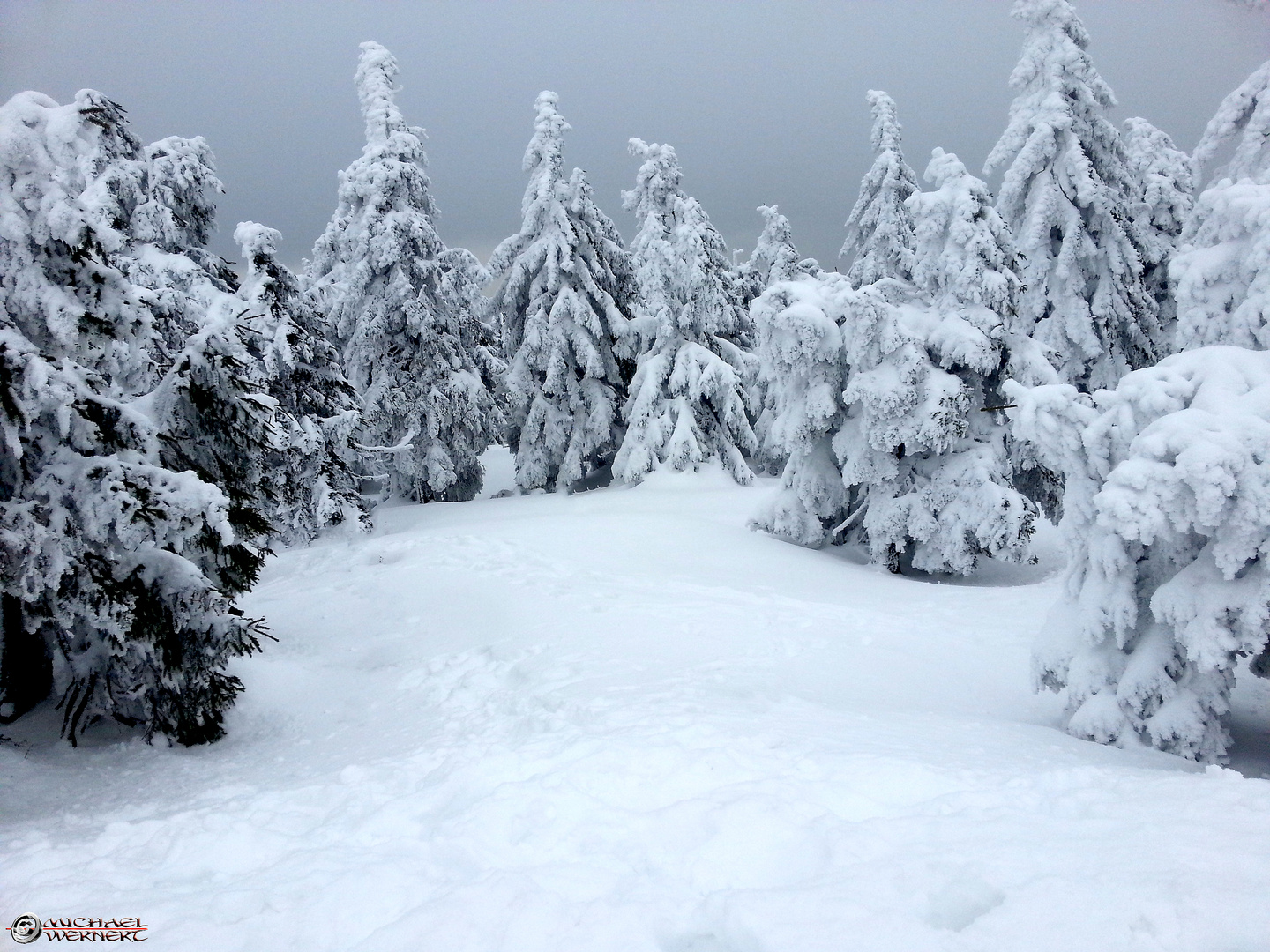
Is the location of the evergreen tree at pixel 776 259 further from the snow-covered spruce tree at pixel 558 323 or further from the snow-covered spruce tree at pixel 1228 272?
the snow-covered spruce tree at pixel 1228 272

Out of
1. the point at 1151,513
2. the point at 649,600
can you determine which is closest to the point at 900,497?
the point at 649,600

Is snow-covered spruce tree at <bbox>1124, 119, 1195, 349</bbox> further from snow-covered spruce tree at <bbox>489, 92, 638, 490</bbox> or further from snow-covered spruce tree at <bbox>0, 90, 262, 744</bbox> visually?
snow-covered spruce tree at <bbox>0, 90, 262, 744</bbox>

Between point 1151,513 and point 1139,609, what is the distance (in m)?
1.38

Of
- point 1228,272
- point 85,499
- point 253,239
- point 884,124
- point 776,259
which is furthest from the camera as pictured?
point 776,259

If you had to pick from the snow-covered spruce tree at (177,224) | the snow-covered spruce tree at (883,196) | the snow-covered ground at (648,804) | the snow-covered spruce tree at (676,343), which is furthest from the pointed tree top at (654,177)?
the snow-covered ground at (648,804)

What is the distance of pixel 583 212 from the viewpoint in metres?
24.7

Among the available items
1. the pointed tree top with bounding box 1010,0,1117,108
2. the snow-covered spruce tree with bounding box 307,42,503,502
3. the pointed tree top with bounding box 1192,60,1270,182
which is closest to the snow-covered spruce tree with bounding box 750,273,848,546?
the pointed tree top with bounding box 1192,60,1270,182

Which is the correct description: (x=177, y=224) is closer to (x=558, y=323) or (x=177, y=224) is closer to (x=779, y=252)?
(x=558, y=323)

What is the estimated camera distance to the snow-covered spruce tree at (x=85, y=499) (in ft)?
19.2

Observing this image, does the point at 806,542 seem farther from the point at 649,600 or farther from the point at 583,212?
the point at 583,212

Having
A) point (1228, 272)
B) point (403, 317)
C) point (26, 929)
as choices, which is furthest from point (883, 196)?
point (26, 929)

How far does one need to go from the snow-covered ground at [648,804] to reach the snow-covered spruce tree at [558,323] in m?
14.7

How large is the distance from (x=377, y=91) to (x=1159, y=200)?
1028 inches

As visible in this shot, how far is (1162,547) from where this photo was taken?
6.09 metres
